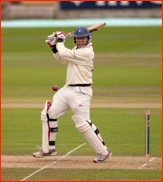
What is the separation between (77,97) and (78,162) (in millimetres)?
1134

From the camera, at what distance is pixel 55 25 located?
43.4 metres

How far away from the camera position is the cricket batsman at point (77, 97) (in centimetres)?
748

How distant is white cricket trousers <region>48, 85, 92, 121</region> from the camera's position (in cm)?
762

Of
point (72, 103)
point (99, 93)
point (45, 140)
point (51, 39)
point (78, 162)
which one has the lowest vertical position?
point (99, 93)

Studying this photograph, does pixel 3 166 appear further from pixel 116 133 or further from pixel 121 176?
pixel 116 133

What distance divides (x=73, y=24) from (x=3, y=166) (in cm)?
3640

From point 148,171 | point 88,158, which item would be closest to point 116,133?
point 88,158

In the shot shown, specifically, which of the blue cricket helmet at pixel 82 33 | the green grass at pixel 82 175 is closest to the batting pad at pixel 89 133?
the green grass at pixel 82 175

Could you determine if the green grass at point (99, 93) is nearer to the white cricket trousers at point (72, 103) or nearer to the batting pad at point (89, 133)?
the batting pad at point (89, 133)

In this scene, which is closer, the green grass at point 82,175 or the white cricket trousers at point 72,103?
the green grass at point 82,175

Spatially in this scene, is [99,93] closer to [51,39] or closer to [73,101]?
[51,39]

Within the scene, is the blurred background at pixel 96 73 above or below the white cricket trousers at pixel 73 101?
below

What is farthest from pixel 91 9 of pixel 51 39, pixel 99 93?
pixel 51 39

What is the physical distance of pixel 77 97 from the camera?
7.66 metres
